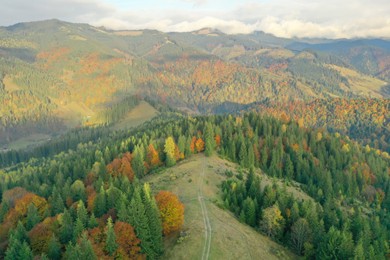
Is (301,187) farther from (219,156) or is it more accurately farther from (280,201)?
(280,201)

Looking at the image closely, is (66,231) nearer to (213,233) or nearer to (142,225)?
(142,225)

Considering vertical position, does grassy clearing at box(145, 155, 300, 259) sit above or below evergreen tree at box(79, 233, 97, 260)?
below

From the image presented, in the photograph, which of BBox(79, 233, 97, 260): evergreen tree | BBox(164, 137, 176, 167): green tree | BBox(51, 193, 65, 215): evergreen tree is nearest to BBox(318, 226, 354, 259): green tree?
BBox(79, 233, 97, 260): evergreen tree

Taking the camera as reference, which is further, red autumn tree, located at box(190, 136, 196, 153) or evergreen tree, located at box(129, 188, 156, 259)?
red autumn tree, located at box(190, 136, 196, 153)

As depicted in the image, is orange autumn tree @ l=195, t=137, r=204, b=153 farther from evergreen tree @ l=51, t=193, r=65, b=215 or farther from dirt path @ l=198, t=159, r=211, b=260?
evergreen tree @ l=51, t=193, r=65, b=215

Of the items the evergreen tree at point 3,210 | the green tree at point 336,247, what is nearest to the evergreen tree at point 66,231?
the evergreen tree at point 3,210
